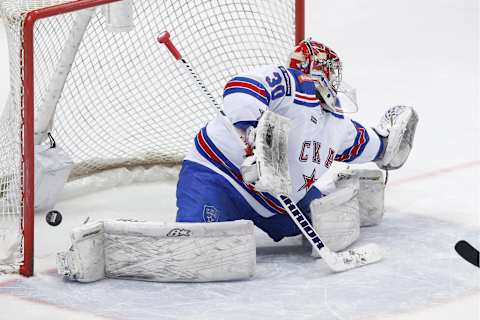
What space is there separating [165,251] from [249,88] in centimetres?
49

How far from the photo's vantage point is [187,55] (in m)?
4.82

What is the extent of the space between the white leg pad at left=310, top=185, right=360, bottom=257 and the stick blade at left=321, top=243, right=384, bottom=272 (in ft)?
0.24

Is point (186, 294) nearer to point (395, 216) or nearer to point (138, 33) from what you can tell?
point (395, 216)

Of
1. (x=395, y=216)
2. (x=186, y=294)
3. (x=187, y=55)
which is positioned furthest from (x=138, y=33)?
(x=186, y=294)

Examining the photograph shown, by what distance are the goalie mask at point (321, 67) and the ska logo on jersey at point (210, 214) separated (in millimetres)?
456

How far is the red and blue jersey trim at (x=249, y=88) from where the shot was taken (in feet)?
12.0

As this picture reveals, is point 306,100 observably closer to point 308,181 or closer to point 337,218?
point 308,181

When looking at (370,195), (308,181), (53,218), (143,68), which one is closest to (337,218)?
(308,181)

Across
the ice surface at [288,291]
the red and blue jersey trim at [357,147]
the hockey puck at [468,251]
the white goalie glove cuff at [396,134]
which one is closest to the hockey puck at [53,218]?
the ice surface at [288,291]

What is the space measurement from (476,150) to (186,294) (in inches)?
75.7

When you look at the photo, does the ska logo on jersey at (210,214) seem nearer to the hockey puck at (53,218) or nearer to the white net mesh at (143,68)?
the hockey puck at (53,218)

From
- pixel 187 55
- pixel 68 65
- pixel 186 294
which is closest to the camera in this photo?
pixel 186 294

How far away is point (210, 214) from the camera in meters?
3.79

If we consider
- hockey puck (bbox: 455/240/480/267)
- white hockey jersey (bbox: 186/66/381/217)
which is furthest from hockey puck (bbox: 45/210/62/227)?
hockey puck (bbox: 455/240/480/267)
